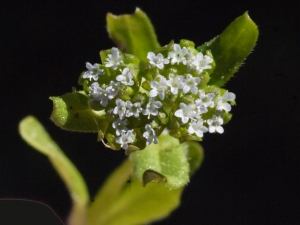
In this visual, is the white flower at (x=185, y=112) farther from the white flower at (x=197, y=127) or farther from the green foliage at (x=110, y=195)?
the green foliage at (x=110, y=195)

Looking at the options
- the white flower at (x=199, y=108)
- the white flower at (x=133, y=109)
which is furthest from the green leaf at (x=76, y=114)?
the white flower at (x=199, y=108)

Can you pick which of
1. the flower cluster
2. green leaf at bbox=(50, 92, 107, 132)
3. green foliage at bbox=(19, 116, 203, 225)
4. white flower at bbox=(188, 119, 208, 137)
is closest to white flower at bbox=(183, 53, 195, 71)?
the flower cluster

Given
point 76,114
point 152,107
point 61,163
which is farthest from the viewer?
point 61,163

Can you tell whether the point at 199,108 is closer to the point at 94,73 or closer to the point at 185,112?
the point at 185,112

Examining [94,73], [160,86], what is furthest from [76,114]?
[160,86]

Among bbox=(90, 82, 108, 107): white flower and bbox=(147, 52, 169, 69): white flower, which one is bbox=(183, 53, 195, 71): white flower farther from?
bbox=(90, 82, 108, 107): white flower

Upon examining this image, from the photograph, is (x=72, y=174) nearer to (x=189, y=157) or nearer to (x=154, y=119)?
(x=189, y=157)
